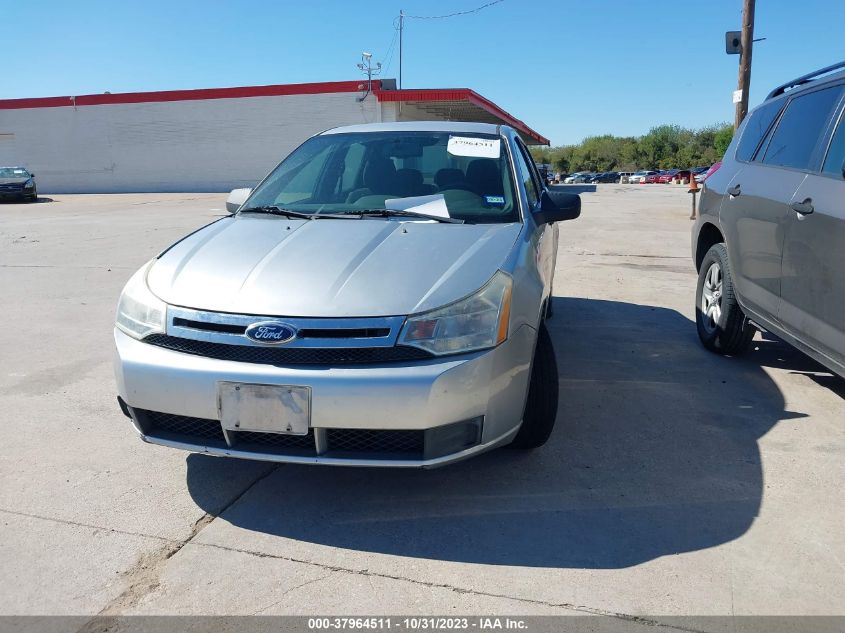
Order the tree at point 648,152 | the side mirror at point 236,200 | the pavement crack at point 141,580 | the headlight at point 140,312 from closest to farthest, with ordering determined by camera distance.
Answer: the pavement crack at point 141,580, the headlight at point 140,312, the side mirror at point 236,200, the tree at point 648,152

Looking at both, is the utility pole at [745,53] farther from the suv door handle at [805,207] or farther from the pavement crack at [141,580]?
the pavement crack at [141,580]

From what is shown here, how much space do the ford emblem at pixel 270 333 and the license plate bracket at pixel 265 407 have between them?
0.56ft

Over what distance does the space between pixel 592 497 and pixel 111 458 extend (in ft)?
7.50

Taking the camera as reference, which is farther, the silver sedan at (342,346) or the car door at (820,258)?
Result: the car door at (820,258)

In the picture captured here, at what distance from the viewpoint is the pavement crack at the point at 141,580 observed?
225 centimetres

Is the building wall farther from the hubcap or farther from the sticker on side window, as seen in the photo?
the sticker on side window

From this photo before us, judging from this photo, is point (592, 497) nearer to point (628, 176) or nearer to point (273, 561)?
point (273, 561)

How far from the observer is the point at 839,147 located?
11.9 feet

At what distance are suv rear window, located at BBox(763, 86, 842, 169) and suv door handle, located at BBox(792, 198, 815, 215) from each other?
313 mm

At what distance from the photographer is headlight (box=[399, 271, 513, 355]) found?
8.72 feet

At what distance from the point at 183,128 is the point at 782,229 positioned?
3433 centimetres

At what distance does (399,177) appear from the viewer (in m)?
4.01

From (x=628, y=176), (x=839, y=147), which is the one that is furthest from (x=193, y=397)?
(x=628, y=176)

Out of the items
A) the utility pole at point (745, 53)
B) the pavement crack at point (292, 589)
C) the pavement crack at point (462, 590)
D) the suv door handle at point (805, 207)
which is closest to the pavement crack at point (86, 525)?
the pavement crack at point (462, 590)
